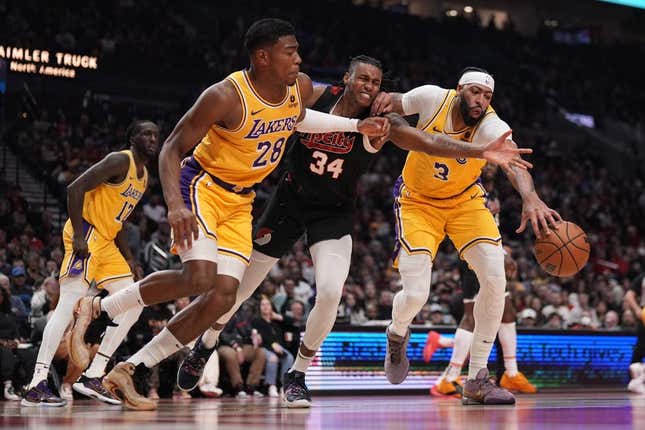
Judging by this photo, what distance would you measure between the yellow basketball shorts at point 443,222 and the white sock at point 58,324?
243 cm

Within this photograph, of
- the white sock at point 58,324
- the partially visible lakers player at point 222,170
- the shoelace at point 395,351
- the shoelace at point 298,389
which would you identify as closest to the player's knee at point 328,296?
the shoelace at point 298,389

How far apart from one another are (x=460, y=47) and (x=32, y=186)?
1627cm

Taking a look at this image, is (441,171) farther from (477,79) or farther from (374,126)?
(374,126)

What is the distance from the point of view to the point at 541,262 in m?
6.13

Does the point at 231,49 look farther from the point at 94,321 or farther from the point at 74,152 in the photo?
the point at 94,321

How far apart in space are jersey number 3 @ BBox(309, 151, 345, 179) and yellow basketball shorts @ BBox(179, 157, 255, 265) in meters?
0.68

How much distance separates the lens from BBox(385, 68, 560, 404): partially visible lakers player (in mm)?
6184

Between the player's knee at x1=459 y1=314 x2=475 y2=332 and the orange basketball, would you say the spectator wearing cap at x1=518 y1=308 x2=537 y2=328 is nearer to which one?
the player's knee at x1=459 y1=314 x2=475 y2=332

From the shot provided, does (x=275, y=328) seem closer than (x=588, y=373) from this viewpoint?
Yes

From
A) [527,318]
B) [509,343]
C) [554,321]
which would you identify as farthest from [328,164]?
[554,321]

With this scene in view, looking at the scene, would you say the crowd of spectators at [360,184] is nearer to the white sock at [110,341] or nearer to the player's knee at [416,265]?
the white sock at [110,341]

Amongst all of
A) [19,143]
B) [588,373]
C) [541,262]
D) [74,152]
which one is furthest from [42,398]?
[19,143]

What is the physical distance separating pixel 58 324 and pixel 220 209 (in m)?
2.10

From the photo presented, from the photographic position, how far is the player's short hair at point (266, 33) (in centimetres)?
536
